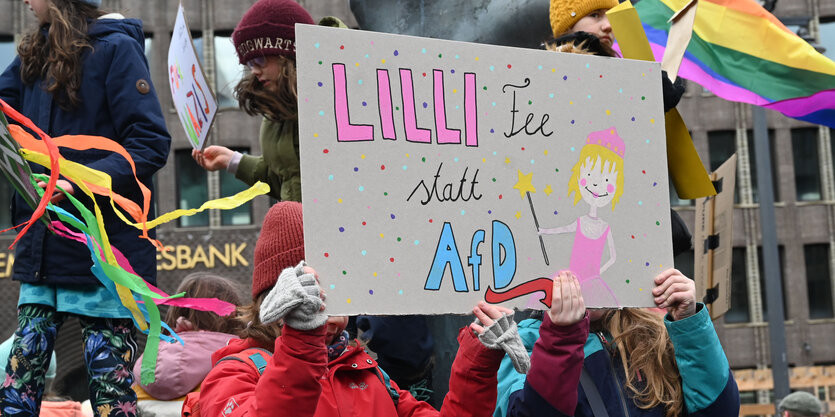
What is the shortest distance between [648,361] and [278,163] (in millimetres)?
1706

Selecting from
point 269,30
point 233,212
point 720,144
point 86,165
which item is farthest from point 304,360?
point 720,144

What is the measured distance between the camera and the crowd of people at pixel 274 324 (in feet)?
7.81

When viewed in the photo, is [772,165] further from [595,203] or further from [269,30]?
[595,203]

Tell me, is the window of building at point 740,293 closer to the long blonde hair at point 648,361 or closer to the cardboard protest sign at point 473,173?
the long blonde hair at point 648,361

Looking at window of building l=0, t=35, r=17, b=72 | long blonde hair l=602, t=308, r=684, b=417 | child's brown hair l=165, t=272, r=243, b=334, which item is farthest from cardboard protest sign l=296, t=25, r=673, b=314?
window of building l=0, t=35, r=17, b=72

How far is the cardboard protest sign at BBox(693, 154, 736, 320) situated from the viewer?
199 inches

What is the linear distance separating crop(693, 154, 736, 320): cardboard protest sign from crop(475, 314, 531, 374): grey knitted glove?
293cm

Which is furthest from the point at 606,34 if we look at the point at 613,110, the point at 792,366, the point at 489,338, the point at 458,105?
the point at 792,366

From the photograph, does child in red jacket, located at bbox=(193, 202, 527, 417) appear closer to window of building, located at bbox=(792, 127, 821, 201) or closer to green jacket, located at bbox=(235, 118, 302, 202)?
green jacket, located at bbox=(235, 118, 302, 202)

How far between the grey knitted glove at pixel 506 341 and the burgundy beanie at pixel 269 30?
1852 mm

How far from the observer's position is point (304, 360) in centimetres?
218

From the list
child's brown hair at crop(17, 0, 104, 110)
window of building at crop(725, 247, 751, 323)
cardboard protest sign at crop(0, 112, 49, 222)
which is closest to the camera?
cardboard protest sign at crop(0, 112, 49, 222)

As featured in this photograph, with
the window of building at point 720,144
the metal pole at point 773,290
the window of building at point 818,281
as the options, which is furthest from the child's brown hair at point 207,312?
the window of building at point 818,281

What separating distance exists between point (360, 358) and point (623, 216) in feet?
2.46
